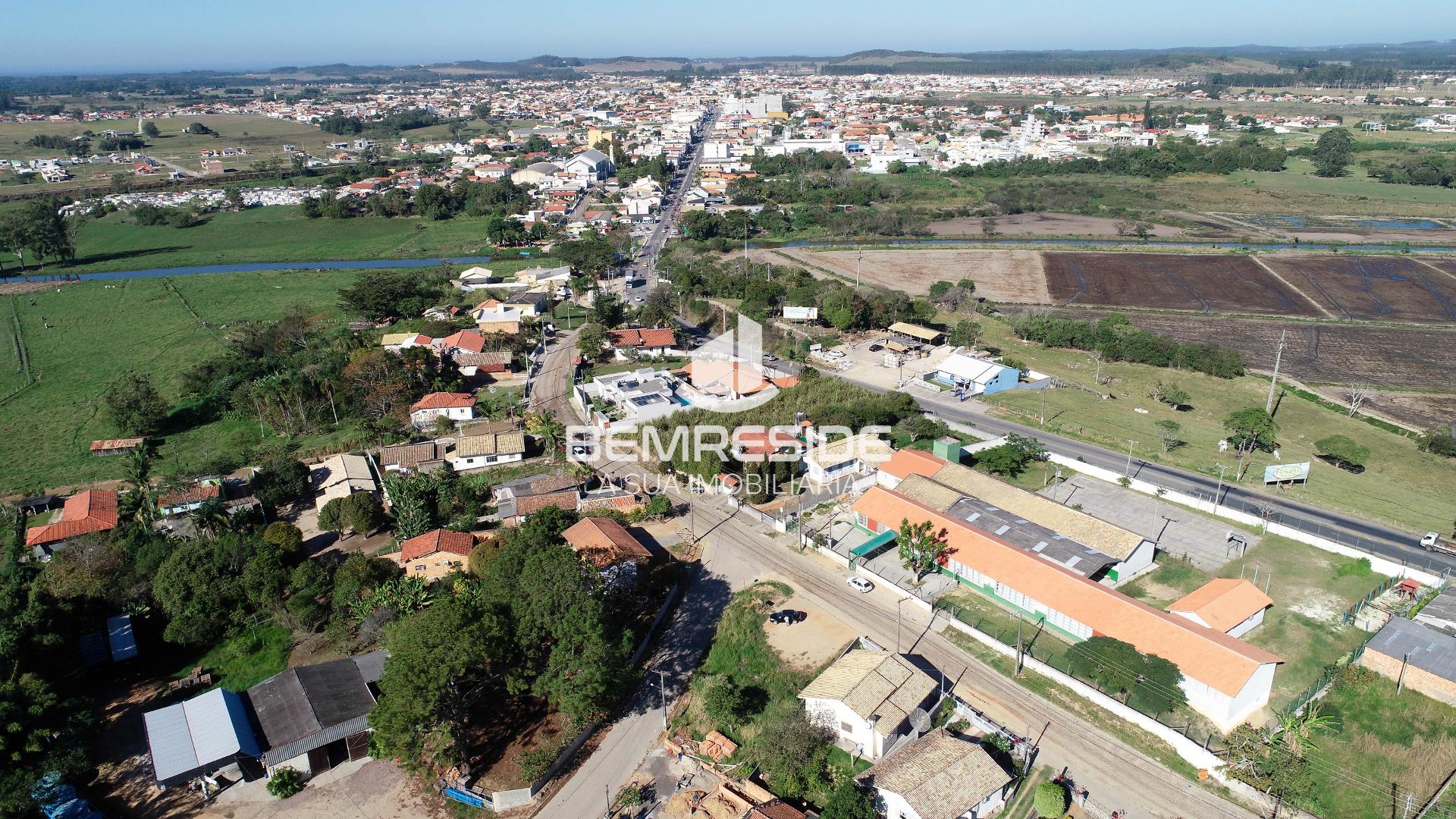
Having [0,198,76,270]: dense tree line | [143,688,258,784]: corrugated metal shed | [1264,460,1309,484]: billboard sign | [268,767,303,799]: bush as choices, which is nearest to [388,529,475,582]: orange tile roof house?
[143,688,258,784]: corrugated metal shed

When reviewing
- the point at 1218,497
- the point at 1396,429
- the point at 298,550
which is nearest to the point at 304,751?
the point at 298,550

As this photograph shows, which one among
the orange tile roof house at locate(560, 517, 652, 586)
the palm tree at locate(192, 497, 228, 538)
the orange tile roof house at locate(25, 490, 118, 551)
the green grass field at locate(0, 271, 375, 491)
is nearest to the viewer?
the orange tile roof house at locate(560, 517, 652, 586)

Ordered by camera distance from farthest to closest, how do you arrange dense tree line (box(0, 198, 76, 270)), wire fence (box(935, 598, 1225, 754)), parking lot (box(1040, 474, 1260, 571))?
dense tree line (box(0, 198, 76, 270)) < parking lot (box(1040, 474, 1260, 571)) < wire fence (box(935, 598, 1225, 754))

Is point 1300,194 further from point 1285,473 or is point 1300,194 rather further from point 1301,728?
point 1301,728

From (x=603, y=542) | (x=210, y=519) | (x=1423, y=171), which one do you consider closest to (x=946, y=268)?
(x=603, y=542)

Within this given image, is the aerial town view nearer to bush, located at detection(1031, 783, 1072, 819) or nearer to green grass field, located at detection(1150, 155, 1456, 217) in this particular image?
bush, located at detection(1031, 783, 1072, 819)

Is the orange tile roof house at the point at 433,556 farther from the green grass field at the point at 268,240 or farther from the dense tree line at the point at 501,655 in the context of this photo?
the green grass field at the point at 268,240

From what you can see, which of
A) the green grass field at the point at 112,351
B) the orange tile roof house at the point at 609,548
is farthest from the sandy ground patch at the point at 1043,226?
the orange tile roof house at the point at 609,548
